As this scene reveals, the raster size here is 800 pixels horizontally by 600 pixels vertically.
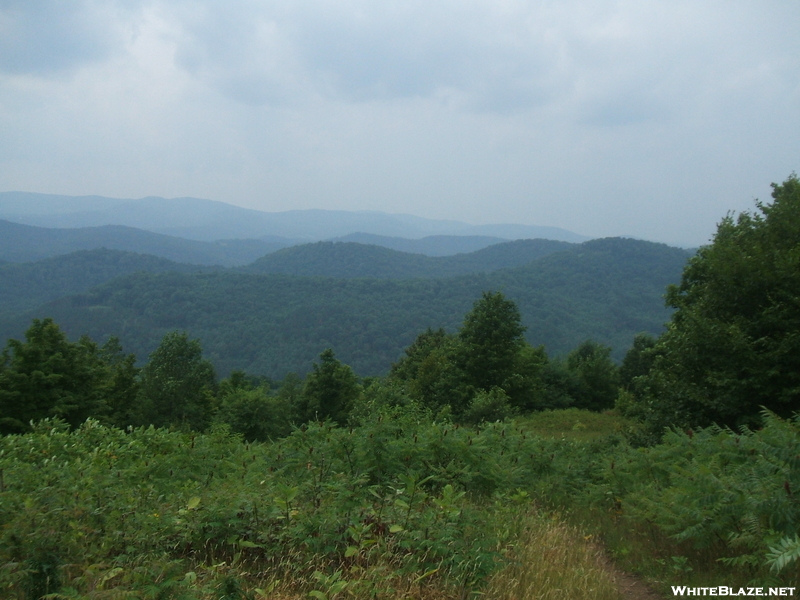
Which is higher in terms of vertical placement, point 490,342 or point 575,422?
point 490,342

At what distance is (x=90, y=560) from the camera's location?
3.62 m

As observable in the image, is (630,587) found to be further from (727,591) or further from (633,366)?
(633,366)

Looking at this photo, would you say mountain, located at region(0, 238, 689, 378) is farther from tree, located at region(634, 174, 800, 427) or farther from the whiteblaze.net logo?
the whiteblaze.net logo

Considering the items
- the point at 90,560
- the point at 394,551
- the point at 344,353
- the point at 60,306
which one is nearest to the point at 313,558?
the point at 394,551

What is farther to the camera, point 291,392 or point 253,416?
point 291,392

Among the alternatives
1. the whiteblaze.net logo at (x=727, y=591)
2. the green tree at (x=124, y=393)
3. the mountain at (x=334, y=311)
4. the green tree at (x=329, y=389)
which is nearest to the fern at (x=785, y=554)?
the whiteblaze.net logo at (x=727, y=591)

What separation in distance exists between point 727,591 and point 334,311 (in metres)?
157

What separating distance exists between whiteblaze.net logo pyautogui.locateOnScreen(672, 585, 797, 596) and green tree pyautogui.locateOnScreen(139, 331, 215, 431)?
40.0 m

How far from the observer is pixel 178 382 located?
4294cm

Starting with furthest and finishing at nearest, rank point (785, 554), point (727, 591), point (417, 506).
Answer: point (417, 506)
point (727, 591)
point (785, 554)

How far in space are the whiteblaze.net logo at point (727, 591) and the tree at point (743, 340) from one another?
7795mm

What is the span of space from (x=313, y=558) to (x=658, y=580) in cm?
284

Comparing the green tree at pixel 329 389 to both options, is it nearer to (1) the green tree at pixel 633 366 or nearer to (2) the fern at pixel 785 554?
(1) the green tree at pixel 633 366

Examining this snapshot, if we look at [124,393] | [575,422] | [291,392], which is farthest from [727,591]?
[291,392]
